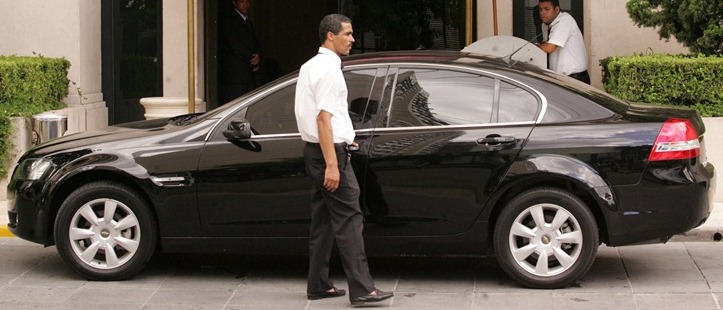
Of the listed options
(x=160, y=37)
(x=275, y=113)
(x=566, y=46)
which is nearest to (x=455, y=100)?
(x=275, y=113)

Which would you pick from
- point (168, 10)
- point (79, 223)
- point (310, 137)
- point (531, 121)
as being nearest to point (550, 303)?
point (531, 121)

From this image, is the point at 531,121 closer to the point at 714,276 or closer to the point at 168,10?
the point at 714,276

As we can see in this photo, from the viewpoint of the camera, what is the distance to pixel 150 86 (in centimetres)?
1481

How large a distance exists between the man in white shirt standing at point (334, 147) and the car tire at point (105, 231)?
50.7 inches

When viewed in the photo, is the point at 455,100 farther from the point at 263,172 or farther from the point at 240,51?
the point at 240,51

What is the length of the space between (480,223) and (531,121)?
72 centimetres

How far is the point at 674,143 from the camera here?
787 cm

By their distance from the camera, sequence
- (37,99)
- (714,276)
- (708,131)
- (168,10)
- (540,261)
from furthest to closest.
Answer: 1. (168,10)
2. (37,99)
3. (708,131)
4. (714,276)
5. (540,261)

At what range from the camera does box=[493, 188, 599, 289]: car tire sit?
307 inches

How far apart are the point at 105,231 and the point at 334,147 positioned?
6.12 ft

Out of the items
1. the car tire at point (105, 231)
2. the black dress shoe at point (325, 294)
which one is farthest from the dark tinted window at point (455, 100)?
the car tire at point (105, 231)

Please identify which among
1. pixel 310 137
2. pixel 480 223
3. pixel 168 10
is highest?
pixel 168 10

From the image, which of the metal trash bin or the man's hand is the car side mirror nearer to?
the man's hand

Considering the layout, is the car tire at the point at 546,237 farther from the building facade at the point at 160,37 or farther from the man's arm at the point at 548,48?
the building facade at the point at 160,37
